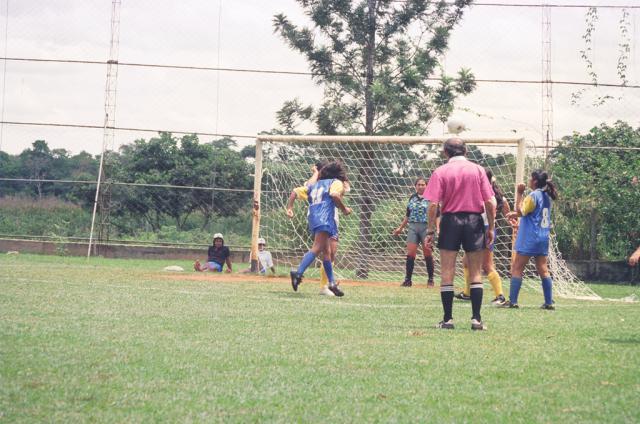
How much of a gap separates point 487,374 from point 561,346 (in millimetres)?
1700

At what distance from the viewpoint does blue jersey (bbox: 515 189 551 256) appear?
481 inches

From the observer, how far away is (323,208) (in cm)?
1312

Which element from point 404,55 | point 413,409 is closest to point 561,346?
point 413,409

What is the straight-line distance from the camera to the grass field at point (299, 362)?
5.08 meters

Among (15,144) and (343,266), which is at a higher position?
(15,144)

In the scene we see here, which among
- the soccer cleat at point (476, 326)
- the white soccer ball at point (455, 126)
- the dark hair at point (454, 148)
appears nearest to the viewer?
the soccer cleat at point (476, 326)

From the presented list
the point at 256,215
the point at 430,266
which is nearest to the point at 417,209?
the point at 430,266

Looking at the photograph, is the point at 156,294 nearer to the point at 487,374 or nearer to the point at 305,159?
the point at 487,374

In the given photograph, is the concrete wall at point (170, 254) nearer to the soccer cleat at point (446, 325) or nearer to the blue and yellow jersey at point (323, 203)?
the blue and yellow jersey at point (323, 203)

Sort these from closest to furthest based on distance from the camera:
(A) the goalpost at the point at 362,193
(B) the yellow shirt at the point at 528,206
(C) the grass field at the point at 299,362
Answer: (C) the grass field at the point at 299,362 < (B) the yellow shirt at the point at 528,206 < (A) the goalpost at the point at 362,193

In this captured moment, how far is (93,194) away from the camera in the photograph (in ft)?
80.5

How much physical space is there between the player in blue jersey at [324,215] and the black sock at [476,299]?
3884 mm

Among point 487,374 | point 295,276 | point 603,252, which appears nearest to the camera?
point 487,374

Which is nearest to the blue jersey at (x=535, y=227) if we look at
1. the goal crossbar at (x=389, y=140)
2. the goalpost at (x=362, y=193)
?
the goal crossbar at (x=389, y=140)
